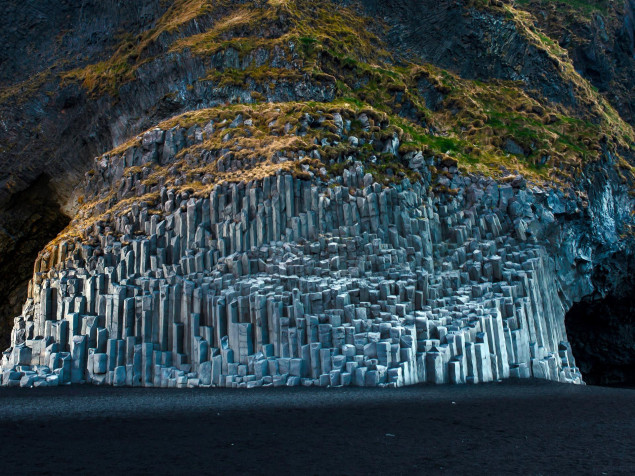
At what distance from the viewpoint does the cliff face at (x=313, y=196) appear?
1881 centimetres

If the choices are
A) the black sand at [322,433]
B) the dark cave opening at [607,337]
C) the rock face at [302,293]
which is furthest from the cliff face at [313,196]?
the black sand at [322,433]

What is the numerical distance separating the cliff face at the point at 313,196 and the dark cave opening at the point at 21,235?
176 millimetres

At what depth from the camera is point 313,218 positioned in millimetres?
21281

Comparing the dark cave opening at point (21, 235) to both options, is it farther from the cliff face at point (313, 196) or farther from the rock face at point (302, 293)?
the rock face at point (302, 293)

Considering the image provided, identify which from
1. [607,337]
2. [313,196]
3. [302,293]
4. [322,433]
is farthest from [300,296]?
[607,337]

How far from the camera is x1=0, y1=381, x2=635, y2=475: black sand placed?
9.08 m

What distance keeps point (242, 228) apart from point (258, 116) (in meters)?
6.63

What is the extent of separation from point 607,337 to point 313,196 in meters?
20.2

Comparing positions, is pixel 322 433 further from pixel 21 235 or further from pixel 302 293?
pixel 21 235

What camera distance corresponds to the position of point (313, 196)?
2162 centimetres

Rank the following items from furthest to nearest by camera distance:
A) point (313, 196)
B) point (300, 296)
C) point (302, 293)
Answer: point (313, 196), point (302, 293), point (300, 296)

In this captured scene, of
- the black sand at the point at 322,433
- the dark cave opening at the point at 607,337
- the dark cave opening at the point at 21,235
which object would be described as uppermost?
the dark cave opening at the point at 21,235

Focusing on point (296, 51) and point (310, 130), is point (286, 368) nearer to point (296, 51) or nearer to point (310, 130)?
point (310, 130)

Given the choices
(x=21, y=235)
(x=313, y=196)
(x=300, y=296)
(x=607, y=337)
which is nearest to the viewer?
(x=300, y=296)
